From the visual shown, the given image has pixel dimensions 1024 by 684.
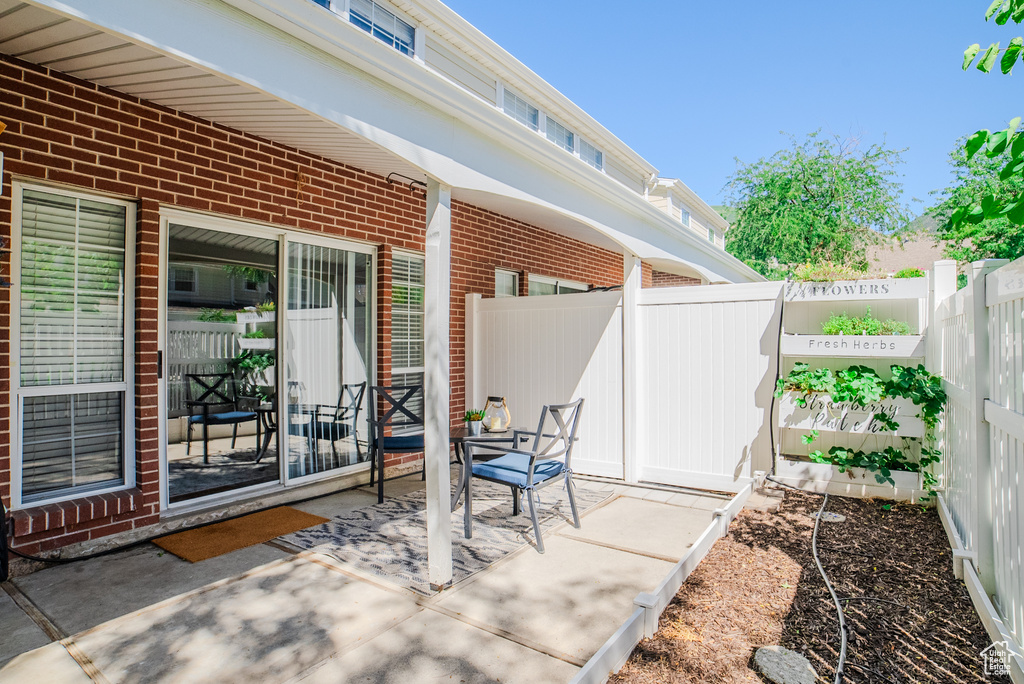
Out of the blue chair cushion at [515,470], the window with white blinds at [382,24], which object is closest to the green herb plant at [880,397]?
the blue chair cushion at [515,470]

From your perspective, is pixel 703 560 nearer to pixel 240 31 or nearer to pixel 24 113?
pixel 240 31

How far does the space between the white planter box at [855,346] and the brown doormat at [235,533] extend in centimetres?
419

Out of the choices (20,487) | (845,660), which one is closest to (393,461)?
(20,487)

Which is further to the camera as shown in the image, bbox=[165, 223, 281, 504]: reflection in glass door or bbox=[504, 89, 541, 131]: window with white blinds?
bbox=[504, 89, 541, 131]: window with white blinds

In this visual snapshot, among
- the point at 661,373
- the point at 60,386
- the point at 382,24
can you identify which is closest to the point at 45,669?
the point at 60,386

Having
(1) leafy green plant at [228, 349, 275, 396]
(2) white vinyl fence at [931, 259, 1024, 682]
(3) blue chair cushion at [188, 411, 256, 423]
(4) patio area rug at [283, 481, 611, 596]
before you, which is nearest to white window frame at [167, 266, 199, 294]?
(1) leafy green plant at [228, 349, 275, 396]

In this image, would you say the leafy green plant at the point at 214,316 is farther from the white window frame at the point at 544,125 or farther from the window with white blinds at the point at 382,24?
the white window frame at the point at 544,125

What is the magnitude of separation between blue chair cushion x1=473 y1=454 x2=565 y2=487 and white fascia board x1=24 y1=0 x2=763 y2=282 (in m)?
1.86

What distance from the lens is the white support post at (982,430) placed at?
256cm

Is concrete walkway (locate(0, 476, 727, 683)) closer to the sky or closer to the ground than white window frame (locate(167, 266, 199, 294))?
closer to the ground

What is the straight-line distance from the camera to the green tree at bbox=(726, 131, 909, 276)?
63.9ft

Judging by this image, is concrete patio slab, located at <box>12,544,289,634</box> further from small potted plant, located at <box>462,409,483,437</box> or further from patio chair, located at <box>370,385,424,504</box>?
small potted plant, located at <box>462,409,483,437</box>

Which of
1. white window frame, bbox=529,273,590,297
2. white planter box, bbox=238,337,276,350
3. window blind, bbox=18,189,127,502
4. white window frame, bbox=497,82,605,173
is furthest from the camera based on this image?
white window frame, bbox=497,82,605,173

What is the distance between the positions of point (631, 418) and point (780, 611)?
266cm
